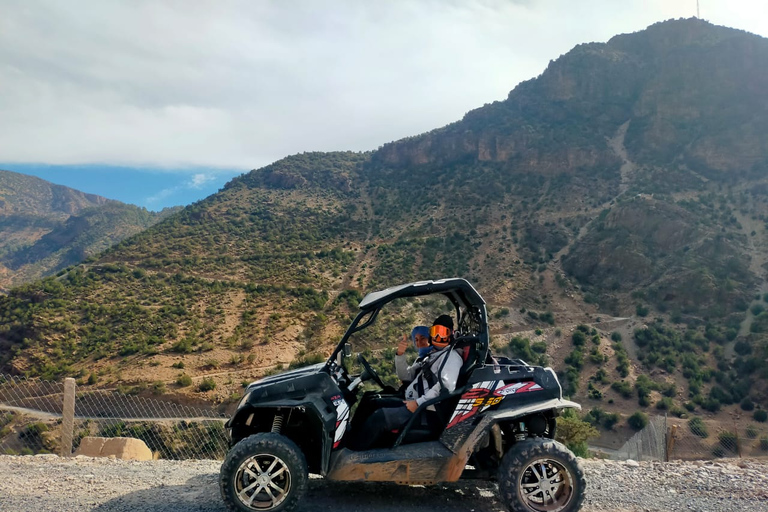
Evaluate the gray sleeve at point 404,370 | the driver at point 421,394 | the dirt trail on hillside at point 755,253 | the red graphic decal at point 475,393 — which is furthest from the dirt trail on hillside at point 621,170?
the red graphic decal at point 475,393

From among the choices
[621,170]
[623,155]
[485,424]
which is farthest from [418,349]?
[623,155]

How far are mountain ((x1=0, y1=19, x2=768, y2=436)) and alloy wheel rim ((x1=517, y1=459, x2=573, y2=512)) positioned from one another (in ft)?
78.1

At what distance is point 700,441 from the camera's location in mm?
19703

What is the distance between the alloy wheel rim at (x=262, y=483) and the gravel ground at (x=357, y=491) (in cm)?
38

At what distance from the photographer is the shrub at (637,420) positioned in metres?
24.0

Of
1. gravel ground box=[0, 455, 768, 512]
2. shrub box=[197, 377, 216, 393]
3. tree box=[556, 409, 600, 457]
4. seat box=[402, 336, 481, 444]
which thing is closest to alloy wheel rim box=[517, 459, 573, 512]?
gravel ground box=[0, 455, 768, 512]

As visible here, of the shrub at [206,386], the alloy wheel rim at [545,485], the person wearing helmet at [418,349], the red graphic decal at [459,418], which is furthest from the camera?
the shrub at [206,386]

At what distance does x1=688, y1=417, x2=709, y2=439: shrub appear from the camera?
805 inches

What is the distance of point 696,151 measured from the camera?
199 ft

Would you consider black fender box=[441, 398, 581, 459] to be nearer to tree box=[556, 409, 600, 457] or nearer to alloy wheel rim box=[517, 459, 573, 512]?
alloy wheel rim box=[517, 459, 573, 512]

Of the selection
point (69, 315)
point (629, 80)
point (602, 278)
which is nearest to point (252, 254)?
point (69, 315)

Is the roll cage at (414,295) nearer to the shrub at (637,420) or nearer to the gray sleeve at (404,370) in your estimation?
the gray sleeve at (404,370)

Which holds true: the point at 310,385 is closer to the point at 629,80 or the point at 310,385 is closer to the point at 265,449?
the point at 265,449

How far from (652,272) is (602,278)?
446 centimetres
